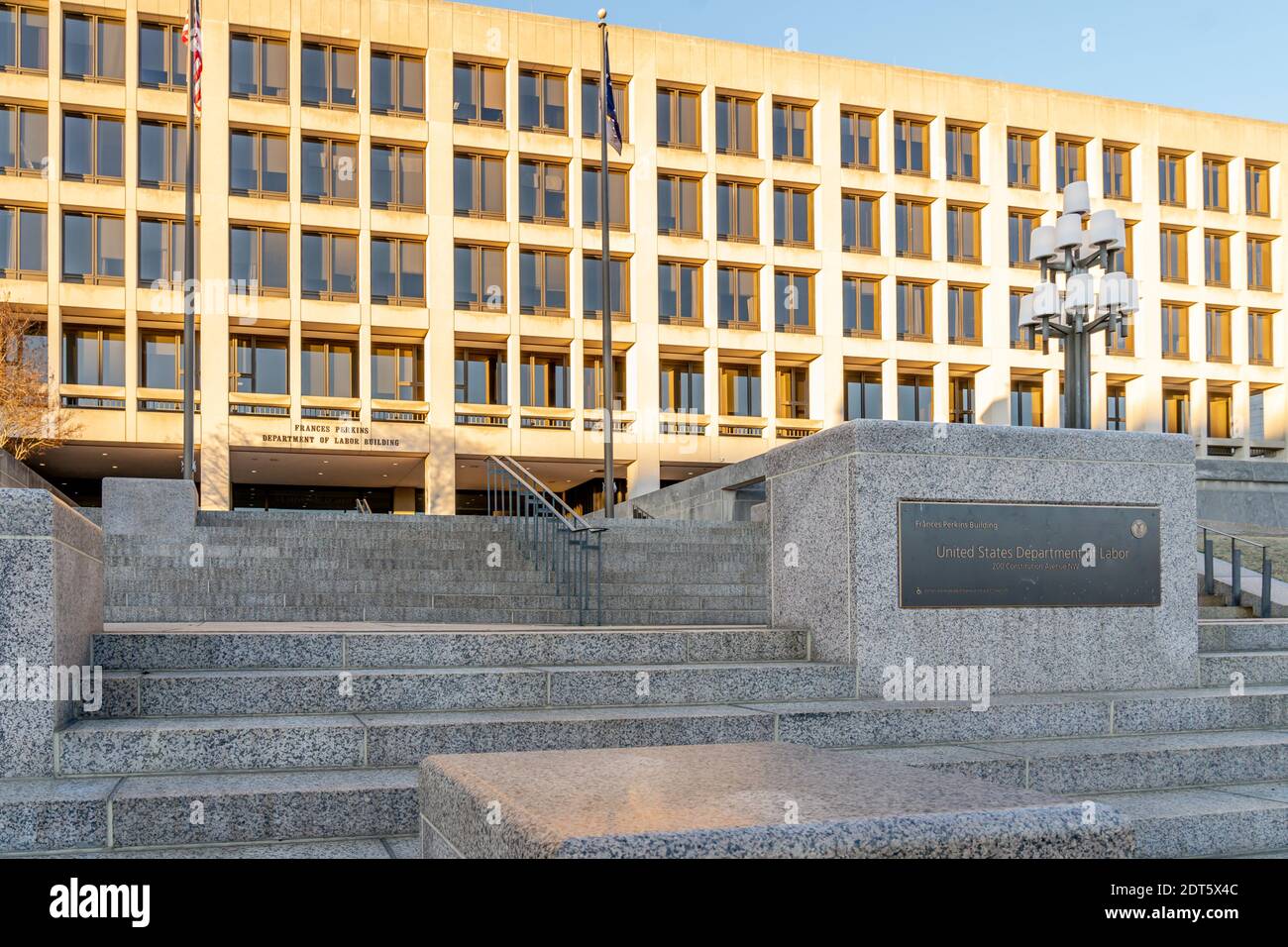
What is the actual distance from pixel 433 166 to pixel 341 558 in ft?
84.0

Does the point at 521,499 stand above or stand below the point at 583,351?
below

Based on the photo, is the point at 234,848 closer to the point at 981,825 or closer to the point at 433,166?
the point at 981,825

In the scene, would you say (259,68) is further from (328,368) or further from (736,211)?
(736,211)

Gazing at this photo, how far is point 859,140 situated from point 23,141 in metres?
27.0

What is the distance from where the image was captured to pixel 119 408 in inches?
1332

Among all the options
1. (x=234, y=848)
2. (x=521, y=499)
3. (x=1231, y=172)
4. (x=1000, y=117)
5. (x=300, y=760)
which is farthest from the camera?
(x=1231, y=172)

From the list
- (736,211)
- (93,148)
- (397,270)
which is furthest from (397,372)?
(736,211)

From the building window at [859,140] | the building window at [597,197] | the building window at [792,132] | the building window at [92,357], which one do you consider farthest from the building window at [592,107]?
the building window at [92,357]

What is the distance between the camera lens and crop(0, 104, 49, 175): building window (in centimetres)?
3325

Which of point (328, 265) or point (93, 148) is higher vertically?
point (93, 148)

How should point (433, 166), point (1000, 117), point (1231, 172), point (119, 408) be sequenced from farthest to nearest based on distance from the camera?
point (1231, 172) < point (1000, 117) < point (433, 166) < point (119, 408)

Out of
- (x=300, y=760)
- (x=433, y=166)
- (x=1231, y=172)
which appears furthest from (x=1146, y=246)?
(x=300, y=760)

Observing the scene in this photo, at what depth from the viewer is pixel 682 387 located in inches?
1570
